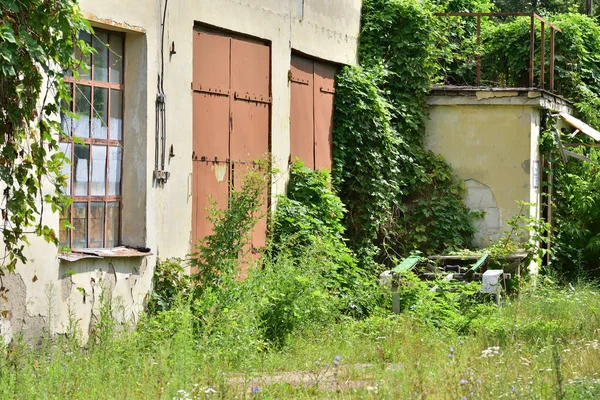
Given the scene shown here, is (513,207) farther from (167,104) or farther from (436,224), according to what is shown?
(167,104)

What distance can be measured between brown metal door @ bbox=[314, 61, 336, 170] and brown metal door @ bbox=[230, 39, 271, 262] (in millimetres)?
1369

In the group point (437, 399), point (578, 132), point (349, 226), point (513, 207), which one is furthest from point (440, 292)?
point (578, 132)

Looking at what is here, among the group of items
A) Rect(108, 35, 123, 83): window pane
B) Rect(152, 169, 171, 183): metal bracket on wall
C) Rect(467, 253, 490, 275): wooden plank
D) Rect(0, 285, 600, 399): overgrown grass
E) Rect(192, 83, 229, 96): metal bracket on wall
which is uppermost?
Rect(108, 35, 123, 83): window pane

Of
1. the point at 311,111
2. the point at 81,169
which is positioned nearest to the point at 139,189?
the point at 81,169

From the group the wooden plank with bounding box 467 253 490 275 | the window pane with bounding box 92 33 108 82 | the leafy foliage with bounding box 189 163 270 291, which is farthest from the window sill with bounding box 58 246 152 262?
the wooden plank with bounding box 467 253 490 275

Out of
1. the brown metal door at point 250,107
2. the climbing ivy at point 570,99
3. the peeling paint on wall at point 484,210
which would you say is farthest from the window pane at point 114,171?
the climbing ivy at point 570,99

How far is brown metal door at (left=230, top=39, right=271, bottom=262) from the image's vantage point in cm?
1084

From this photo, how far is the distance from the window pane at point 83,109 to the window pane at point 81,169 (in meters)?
0.14

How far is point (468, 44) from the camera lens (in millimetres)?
15781

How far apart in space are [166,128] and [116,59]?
0.88m

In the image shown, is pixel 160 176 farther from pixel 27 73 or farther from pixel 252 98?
pixel 27 73

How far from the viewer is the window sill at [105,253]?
326 inches

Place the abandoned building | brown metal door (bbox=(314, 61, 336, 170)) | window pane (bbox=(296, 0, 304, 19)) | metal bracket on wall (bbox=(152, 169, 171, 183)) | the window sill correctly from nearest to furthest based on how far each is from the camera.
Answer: the window sill → the abandoned building → metal bracket on wall (bbox=(152, 169, 171, 183)) → window pane (bbox=(296, 0, 304, 19)) → brown metal door (bbox=(314, 61, 336, 170))

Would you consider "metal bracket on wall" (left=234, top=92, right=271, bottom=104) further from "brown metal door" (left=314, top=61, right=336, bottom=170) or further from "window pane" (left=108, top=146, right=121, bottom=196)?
"window pane" (left=108, top=146, right=121, bottom=196)
